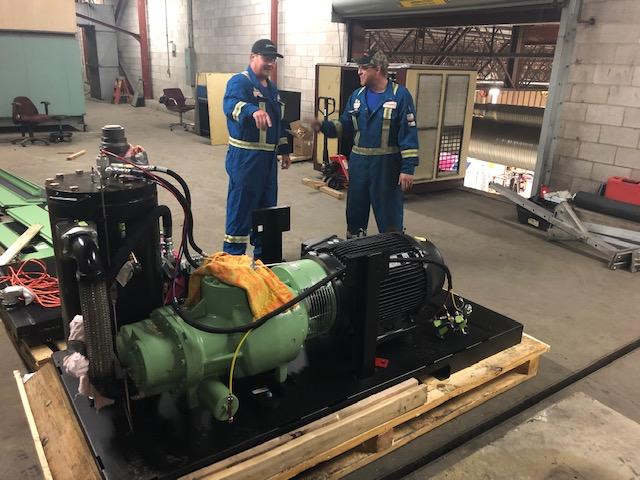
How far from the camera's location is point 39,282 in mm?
2297

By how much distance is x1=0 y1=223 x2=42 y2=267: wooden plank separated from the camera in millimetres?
2577

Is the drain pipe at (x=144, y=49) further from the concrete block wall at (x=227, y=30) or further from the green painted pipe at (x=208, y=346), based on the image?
the green painted pipe at (x=208, y=346)

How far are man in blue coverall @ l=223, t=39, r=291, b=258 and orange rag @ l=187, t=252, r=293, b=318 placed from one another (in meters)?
1.40

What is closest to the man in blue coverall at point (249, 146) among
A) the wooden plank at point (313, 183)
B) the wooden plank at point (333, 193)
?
the wooden plank at point (333, 193)

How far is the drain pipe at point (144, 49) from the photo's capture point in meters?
11.7

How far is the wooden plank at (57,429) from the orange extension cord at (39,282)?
49 centimetres

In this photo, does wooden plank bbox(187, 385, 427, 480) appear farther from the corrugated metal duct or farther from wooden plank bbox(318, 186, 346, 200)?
the corrugated metal duct

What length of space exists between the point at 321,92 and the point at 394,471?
4.69 meters

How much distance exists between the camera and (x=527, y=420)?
1880 millimetres

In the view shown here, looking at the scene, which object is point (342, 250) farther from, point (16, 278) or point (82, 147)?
point (82, 147)

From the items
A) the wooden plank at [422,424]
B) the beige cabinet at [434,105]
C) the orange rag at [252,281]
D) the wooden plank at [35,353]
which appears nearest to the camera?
the orange rag at [252,281]

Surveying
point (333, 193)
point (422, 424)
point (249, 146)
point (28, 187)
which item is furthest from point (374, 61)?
point (28, 187)

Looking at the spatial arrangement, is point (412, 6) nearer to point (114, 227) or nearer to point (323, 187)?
point (323, 187)

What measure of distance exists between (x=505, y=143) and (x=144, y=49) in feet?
30.1
